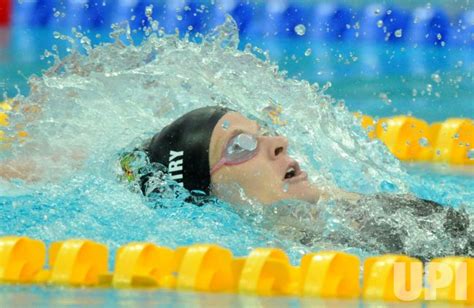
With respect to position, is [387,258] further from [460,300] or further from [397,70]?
[397,70]

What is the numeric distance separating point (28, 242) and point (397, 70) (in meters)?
5.04

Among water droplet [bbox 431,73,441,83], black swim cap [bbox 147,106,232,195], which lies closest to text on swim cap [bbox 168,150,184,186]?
black swim cap [bbox 147,106,232,195]

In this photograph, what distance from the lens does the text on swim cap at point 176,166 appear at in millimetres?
3229

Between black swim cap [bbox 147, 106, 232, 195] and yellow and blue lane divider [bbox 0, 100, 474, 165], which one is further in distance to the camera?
yellow and blue lane divider [bbox 0, 100, 474, 165]

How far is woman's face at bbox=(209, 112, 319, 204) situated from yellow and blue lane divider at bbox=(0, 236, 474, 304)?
0.51 metres

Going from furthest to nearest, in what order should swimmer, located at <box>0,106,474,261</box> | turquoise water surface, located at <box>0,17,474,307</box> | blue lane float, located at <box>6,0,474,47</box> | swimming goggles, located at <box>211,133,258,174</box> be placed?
blue lane float, located at <box>6,0,474,47</box> < swimming goggles, located at <box>211,133,258,174</box> < swimmer, located at <box>0,106,474,261</box> < turquoise water surface, located at <box>0,17,474,307</box>

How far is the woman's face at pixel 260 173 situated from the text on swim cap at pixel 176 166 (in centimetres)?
10

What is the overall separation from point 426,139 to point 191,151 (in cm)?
222

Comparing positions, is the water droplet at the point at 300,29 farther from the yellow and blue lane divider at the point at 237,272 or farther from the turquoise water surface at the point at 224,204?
the yellow and blue lane divider at the point at 237,272

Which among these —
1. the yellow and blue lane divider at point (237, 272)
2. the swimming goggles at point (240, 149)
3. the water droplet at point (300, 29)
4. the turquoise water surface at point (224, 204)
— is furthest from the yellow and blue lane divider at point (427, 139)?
the yellow and blue lane divider at point (237, 272)

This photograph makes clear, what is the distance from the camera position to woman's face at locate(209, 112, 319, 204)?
125 inches

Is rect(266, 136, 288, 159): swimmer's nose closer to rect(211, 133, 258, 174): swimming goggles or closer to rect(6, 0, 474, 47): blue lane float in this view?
rect(211, 133, 258, 174): swimming goggles

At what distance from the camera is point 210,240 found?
3.11 meters

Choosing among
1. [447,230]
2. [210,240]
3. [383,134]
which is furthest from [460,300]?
[383,134]
